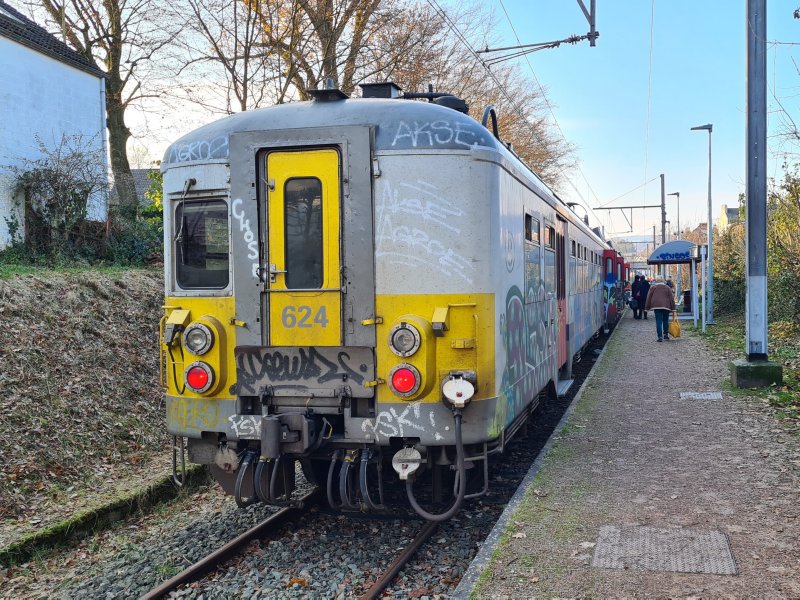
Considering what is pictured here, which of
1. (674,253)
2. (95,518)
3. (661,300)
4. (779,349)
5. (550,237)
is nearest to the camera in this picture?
(95,518)

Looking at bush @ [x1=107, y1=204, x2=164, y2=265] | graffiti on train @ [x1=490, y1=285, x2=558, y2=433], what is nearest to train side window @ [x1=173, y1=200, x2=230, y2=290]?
graffiti on train @ [x1=490, y1=285, x2=558, y2=433]

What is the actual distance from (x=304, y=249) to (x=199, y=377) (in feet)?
4.08

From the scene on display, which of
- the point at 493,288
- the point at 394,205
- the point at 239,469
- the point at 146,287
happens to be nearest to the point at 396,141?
the point at 394,205

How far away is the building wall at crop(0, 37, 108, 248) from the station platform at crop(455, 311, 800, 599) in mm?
13469

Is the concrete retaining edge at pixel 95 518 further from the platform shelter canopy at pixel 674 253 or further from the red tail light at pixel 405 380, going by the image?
the platform shelter canopy at pixel 674 253

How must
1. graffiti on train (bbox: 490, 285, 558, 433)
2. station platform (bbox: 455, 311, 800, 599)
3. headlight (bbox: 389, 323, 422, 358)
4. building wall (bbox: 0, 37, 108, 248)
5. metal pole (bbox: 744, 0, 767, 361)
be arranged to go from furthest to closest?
1. building wall (bbox: 0, 37, 108, 248)
2. metal pole (bbox: 744, 0, 767, 361)
3. graffiti on train (bbox: 490, 285, 558, 433)
4. headlight (bbox: 389, 323, 422, 358)
5. station platform (bbox: 455, 311, 800, 599)

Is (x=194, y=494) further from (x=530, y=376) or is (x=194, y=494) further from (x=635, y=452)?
(x=635, y=452)

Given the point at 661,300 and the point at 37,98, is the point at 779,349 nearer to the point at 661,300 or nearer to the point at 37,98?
the point at 661,300

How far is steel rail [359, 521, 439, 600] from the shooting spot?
5.02m

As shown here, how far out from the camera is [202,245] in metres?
6.20

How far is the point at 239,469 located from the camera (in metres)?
5.94

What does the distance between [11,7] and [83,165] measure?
7.97m

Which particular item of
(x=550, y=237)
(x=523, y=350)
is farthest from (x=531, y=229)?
(x=550, y=237)

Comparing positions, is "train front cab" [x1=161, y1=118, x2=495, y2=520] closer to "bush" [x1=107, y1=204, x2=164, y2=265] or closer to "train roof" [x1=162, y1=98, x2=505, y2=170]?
"train roof" [x1=162, y1=98, x2=505, y2=170]
